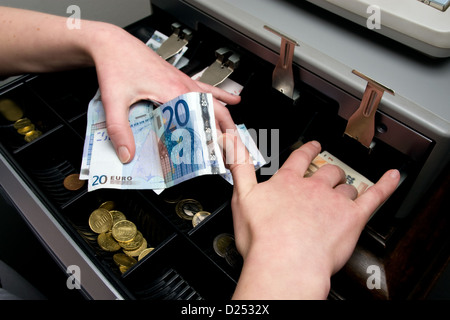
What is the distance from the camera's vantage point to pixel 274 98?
0.92m

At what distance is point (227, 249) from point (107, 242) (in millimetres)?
289

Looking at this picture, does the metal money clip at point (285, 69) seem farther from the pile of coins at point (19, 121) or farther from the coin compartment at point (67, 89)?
the pile of coins at point (19, 121)

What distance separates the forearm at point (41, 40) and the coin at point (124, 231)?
0.40 metres

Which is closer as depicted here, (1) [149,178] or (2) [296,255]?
(2) [296,255]

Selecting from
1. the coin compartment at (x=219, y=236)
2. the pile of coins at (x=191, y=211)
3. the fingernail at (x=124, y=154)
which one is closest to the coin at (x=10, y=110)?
the fingernail at (x=124, y=154)

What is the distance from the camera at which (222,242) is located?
84cm

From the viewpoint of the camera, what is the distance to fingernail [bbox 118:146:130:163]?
786 mm

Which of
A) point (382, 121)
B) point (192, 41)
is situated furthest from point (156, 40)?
point (382, 121)

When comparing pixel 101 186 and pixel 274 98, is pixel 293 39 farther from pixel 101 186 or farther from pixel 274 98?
pixel 101 186

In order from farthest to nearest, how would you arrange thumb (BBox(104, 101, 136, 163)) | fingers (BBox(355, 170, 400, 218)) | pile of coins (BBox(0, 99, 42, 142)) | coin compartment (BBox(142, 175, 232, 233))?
pile of coins (BBox(0, 99, 42, 142)) → coin compartment (BBox(142, 175, 232, 233)) → thumb (BBox(104, 101, 136, 163)) → fingers (BBox(355, 170, 400, 218))

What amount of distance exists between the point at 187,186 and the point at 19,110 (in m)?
0.49

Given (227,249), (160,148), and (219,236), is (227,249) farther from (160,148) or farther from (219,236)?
(160,148)

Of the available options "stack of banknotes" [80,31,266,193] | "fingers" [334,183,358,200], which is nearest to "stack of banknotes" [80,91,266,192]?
"stack of banknotes" [80,31,266,193]

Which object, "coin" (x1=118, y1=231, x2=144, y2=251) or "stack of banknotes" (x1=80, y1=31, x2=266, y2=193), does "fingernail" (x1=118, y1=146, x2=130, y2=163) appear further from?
"coin" (x1=118, y1=231, x2=144, y2=251)
